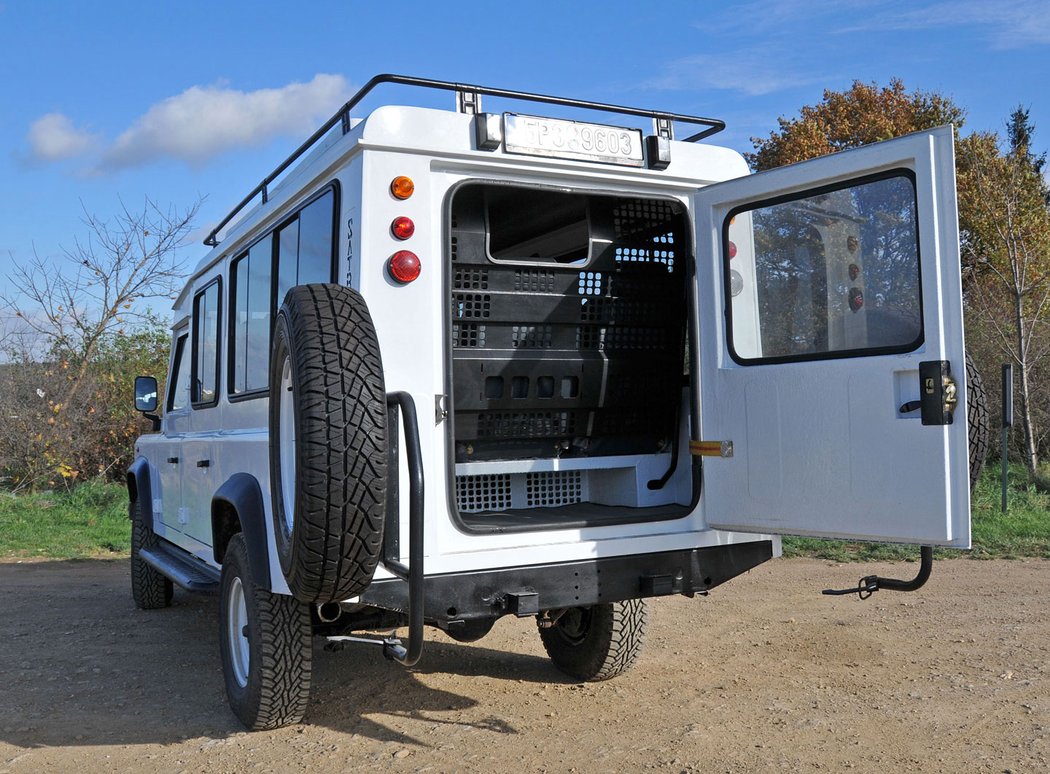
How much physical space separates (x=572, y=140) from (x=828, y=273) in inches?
45.8

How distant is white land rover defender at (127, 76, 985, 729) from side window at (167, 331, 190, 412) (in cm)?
166

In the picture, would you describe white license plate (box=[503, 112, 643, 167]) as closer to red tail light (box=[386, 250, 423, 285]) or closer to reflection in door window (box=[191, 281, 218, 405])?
red tail light (box=[386, 250, 423, 285])

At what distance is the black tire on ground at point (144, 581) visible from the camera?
7.11 metres

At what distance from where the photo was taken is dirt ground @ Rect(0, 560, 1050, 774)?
12.9ft

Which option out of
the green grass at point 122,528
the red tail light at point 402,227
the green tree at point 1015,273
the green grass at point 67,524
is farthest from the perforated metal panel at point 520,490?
the green tree at point 1015,273

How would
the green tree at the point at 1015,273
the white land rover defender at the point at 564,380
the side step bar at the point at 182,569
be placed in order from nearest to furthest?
the white land rover defender at the point at 564,380
the side step bar at the point at 182,569
the green tree at the point at 1015,273

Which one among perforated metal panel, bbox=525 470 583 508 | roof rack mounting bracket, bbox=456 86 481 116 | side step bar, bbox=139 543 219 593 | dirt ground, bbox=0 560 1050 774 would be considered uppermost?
roof rack mounting bracket, bbox=456 86 481 116

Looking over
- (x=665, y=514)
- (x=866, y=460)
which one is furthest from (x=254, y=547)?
(x=866, y=460)

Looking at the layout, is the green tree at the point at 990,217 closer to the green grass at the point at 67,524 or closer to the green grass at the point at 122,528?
the green grass at the point at 122,528

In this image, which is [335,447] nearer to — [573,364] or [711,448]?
[573,364]

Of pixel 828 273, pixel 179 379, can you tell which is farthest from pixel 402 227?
pixel 179 379

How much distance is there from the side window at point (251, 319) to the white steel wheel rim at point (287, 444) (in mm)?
791

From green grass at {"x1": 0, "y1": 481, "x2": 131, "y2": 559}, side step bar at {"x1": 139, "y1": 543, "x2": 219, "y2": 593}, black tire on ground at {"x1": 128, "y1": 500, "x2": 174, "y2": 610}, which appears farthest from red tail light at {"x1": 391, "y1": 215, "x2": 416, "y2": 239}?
green grass at {"x1": 0, "y1": 481, "x2": 131, "y2": 559}

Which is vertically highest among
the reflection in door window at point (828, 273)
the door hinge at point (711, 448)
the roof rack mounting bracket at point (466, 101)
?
the roof rack mounting bracket at point (466, 101)
